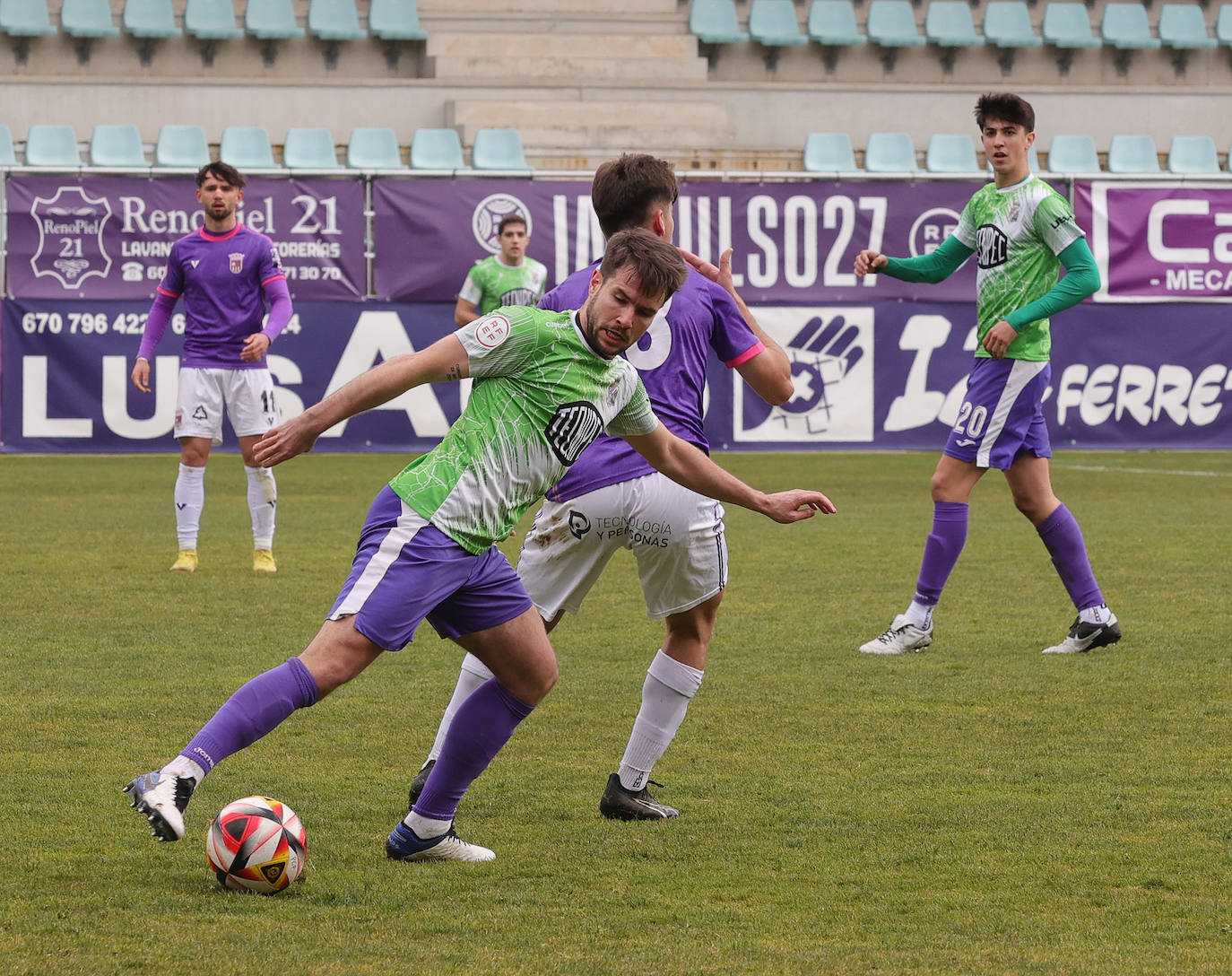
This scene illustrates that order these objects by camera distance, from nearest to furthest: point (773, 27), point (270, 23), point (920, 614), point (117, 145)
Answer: point (920, 614), point (117, 145), point (270, 23), point (773, 27)

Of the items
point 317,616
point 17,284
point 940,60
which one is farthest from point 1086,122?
point 317,616

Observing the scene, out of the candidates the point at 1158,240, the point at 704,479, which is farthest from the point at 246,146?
the point at 704,479

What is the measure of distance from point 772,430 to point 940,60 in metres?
10.4

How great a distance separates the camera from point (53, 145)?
20.3m

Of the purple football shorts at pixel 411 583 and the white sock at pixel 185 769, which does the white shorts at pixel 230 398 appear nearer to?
the purple football shorts at pixel 411 583

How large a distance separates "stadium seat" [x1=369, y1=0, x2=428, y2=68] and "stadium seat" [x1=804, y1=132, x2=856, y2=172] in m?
5.42

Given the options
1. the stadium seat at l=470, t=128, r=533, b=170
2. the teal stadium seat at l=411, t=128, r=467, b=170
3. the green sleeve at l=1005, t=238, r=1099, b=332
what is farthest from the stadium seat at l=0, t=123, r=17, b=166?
the green sleeve at l=1005, t=238, r=1099, b=332

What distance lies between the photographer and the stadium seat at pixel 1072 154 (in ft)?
74.2

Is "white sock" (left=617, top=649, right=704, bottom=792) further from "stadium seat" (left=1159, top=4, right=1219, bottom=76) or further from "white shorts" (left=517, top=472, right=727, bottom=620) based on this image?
"stadium seat" (left=1159, top=4, right=1219, bottom=76)

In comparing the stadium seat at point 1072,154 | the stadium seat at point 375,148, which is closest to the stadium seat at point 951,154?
the stadium seat at point 1072,154

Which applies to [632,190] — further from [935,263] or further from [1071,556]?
[1071,556]

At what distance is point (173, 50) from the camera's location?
23.0 meters

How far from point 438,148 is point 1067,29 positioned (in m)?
10.1

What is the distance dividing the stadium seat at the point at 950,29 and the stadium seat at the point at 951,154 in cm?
256
